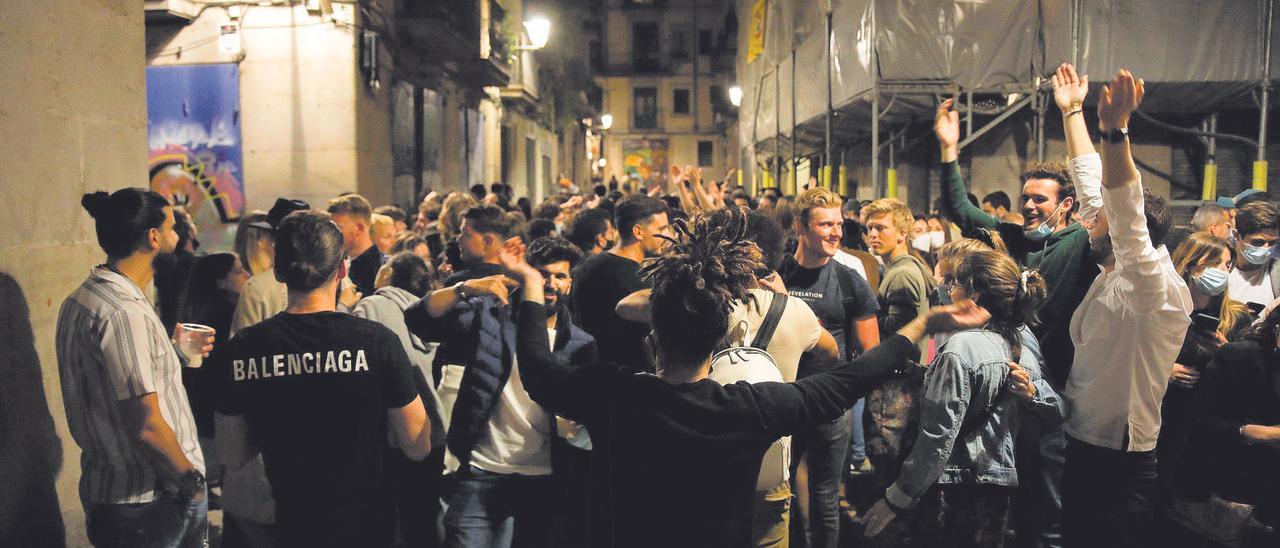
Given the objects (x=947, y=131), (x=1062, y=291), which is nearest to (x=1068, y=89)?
(x=1062, y=291)

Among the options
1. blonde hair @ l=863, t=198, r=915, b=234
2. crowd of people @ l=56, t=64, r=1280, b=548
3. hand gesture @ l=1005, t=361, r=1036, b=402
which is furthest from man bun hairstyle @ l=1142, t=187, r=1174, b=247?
blonde hair @ l=863, t=198, r=915, b=234

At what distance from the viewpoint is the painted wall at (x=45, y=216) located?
3975 mm

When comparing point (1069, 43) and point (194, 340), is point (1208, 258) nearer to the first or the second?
point (194, 340)

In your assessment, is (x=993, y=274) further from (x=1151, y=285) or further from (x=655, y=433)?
(x=655, y=433)

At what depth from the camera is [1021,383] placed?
3.46 m

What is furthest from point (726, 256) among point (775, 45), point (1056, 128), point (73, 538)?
point (775, 45)

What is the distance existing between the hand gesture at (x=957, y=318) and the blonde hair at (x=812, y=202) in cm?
224

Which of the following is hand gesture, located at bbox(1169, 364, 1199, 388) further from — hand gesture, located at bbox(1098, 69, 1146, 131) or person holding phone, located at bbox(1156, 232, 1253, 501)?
hand gesture, located at bbox(1098, 69, 1146, 131)

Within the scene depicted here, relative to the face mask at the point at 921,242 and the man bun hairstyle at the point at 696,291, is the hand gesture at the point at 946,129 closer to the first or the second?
the man bun hairstyle at the point at 696,291

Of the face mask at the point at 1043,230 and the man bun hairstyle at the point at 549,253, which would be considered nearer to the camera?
the man bun hairstyle at the point at 549,253

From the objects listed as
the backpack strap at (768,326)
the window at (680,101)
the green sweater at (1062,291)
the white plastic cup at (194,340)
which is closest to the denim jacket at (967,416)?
the green sweater at (1062,291)

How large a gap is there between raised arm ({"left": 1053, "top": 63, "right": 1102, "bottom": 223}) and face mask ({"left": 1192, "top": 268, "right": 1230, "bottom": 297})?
3.08 ft

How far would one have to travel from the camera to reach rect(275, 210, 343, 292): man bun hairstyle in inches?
115

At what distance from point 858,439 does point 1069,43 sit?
6.58 metres
